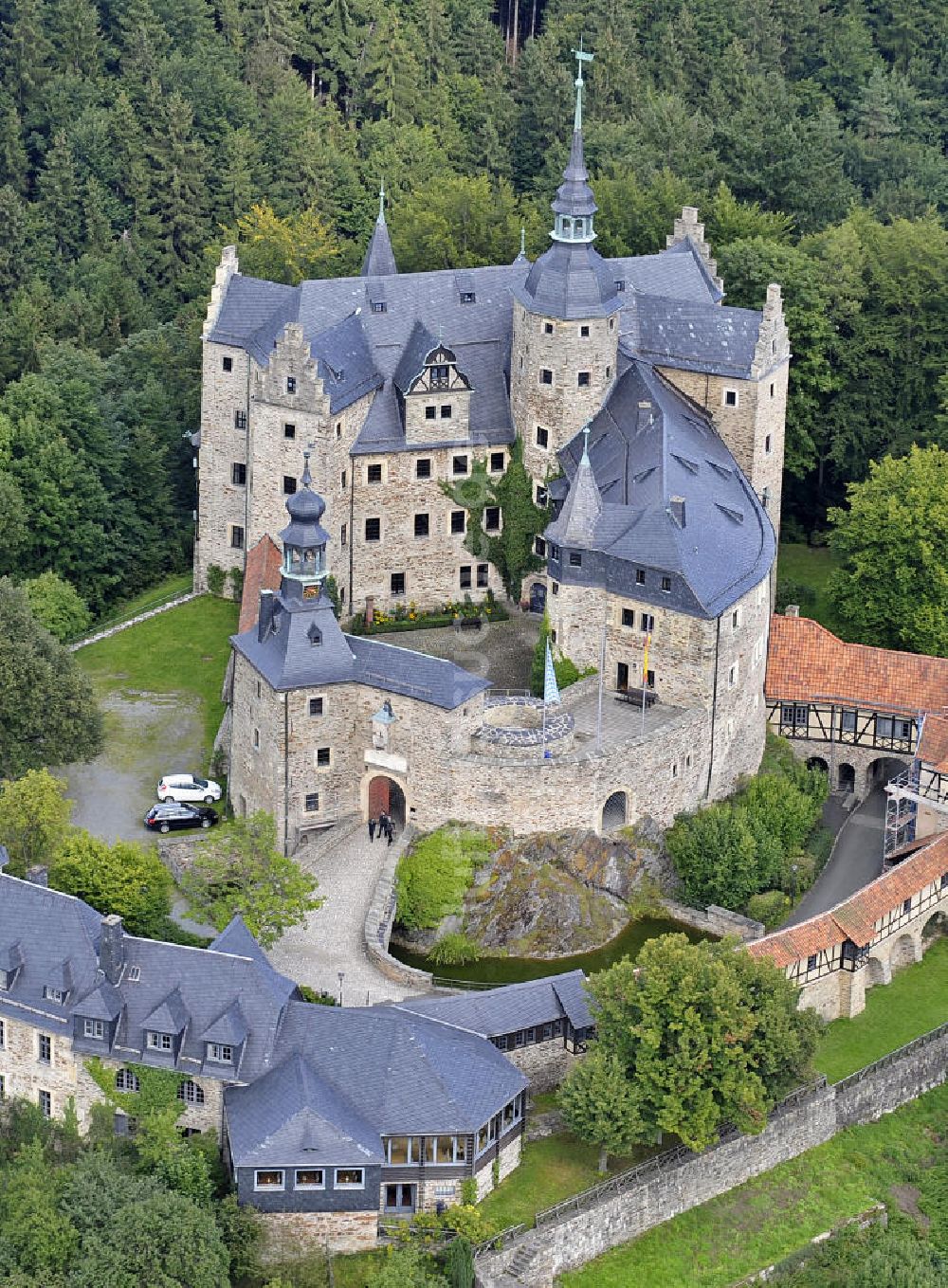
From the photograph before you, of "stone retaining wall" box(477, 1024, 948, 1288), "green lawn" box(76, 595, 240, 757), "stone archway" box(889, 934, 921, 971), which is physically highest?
"green lawn" box(76, 595, 240, 757)

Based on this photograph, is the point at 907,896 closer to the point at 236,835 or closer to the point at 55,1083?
the point at 236,835

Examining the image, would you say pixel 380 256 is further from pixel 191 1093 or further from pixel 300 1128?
pixel 300 1128

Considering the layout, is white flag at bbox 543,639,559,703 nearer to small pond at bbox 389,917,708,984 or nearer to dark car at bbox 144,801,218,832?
small pond at bbox 389,917,708,984

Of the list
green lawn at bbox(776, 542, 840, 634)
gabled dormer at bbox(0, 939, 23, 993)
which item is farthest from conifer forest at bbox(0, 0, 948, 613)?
gabled dormer at bbox(0, 939, 23, 993)

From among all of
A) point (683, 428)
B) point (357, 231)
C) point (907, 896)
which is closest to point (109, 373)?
point (357, 231)

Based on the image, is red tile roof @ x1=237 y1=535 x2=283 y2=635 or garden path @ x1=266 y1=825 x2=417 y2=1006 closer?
garden path @ x1=266 y1=825 x2=417 y2=1006

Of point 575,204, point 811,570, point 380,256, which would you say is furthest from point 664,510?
point 811,570
